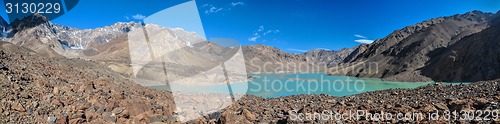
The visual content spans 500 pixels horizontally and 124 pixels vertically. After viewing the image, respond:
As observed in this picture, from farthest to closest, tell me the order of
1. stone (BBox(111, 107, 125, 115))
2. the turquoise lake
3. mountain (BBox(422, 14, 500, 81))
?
mountain (BBox(422, 14, 500, 81))
the turquoise lake
stone (BBox(111, 107, 125, 115))

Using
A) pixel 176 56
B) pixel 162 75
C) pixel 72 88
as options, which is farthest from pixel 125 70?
pixel 176 56

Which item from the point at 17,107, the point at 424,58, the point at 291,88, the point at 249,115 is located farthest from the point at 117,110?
the point at 424,58

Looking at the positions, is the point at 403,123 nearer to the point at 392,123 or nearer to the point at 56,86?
the point at 392,123

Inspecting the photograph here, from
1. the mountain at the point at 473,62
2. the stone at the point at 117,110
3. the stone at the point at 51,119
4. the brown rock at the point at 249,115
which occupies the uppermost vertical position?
the mountain at the point at 473,62

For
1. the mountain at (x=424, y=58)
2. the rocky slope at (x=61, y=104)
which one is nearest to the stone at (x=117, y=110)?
the rocky slope at (x=61, y=104)

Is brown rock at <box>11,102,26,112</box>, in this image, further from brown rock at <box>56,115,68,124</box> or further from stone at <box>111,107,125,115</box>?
stone at <box>111,107,125,115</box>

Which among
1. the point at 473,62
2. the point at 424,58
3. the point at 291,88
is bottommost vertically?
the point at 291,88

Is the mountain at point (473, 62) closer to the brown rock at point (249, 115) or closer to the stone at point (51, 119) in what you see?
the brown rock at point (249, 115)

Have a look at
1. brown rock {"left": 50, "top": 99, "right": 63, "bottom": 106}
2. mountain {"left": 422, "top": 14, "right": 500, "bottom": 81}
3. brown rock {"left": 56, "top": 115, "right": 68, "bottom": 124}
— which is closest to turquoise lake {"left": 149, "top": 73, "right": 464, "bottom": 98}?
mountain {"left": 422, "top": 14, "right": 500, "bottom": 81}

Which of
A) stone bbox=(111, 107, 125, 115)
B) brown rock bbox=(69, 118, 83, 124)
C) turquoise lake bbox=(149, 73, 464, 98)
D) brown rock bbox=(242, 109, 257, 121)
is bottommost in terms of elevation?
turquoise lake bbox=(149, 73, 464, 98)

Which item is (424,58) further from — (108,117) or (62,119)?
(62,119)

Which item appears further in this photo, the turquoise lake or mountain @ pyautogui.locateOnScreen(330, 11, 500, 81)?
mountain @ pyautogui.locateOnScreen(330, 11, 500, 81)

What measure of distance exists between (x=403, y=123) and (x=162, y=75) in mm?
86419

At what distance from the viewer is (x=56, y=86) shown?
15102mm
